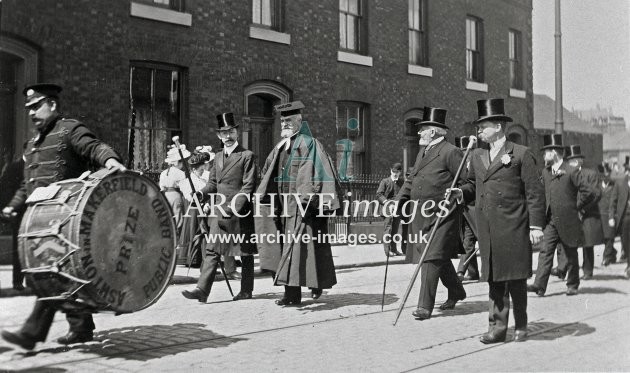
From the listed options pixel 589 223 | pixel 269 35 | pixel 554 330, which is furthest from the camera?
pixel 269 35

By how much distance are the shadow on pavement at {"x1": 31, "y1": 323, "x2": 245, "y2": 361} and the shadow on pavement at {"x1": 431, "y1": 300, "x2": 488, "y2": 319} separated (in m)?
2.50

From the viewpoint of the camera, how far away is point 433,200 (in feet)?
23.8

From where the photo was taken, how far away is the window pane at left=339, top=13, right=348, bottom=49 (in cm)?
1623

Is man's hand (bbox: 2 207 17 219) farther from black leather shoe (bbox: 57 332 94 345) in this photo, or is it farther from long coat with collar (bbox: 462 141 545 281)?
long coat with collar (bbox: 462 141 545 281)

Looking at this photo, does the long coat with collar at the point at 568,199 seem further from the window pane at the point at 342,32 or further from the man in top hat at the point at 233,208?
the window pane at the point at 342,32

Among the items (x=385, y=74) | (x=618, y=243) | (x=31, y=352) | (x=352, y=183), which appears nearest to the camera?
(x=31, y=352)

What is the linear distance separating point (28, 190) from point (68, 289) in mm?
1083

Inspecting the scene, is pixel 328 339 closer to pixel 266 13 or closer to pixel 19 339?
pixel 19 339

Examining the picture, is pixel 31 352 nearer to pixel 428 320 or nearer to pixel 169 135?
pixel 428 320

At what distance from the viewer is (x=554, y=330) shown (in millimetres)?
6398

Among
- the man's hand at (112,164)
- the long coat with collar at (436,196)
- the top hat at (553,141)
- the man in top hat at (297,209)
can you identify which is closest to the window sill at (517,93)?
the top hat at (553,141)

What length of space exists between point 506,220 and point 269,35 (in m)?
9.36

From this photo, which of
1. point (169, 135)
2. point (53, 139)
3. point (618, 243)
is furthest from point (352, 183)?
point (53, 139)

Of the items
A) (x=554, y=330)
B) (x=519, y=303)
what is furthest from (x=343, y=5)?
(x=519, y=303)
